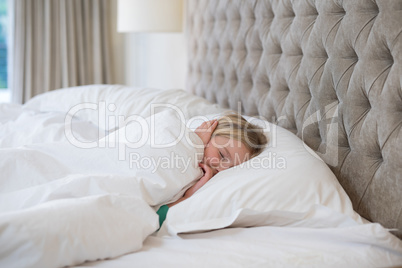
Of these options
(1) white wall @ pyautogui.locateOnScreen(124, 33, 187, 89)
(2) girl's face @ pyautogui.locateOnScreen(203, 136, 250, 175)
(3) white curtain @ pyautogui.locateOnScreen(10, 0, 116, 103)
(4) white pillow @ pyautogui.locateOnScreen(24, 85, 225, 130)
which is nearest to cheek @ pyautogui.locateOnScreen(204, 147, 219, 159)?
(2) girl's face @ pyautogui.locateOnScreen(203, 136, 250, 175)

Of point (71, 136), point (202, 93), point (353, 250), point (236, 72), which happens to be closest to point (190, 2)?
point (202, 93)

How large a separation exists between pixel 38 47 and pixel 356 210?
3.29 m

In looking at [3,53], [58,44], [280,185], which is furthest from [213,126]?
[3,53]

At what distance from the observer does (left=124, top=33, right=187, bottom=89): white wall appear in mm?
3434

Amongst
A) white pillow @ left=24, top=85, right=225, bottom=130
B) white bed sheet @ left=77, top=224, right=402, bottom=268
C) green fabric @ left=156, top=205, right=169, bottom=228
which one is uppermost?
white pillow @ left=24, top=85, right=225, bottom=130

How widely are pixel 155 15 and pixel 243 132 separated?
1.69 meters

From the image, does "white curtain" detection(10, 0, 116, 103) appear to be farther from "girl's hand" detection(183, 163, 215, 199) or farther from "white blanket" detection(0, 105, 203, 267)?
"girl's hand" detection(183, 163, 215, 199)

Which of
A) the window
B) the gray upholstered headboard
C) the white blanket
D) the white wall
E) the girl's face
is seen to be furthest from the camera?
the window

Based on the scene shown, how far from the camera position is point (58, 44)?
400 centimetres

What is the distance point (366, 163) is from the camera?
137 centimetres

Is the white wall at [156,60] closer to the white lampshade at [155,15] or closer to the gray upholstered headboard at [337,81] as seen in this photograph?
the white lampshade at [155,15]

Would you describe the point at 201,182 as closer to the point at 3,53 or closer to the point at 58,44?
A: the point at 58,44

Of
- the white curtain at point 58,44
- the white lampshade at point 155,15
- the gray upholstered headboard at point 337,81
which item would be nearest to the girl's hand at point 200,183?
the gray upholstered headboard at point 337,81

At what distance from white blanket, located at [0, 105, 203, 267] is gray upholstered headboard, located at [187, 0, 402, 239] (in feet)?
1.49
